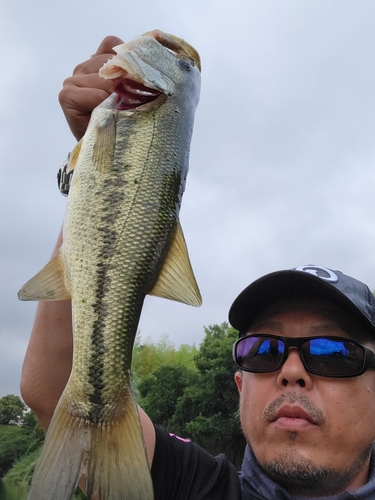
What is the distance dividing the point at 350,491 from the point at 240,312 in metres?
1.09

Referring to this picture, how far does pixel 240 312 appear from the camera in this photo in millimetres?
2975

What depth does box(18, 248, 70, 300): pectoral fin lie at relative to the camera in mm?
2043

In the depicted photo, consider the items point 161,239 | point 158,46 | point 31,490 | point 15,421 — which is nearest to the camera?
point 31,490

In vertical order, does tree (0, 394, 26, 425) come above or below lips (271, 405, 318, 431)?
below

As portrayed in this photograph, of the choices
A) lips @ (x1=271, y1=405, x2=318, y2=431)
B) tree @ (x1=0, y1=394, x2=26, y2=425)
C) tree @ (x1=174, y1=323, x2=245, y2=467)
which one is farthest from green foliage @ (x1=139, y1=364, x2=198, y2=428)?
lips @ (x1=271, y1=405, x2=318, y2=431)

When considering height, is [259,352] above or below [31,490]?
above

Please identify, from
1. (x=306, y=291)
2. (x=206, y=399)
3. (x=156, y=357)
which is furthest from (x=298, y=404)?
(x=156, y=357)

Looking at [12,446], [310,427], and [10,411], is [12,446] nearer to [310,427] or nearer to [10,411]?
[10,411]

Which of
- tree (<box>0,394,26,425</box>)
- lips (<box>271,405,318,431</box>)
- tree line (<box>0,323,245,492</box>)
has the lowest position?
tree (<box>0,394,26,425</box>)

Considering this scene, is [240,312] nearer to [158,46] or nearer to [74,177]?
[74,177]

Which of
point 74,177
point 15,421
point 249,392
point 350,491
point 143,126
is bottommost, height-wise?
point 15,421

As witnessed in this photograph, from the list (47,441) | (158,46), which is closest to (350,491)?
(47,441)

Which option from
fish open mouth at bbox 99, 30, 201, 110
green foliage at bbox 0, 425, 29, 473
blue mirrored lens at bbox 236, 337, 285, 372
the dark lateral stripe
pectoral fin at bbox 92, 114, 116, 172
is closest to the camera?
the dark lateral stripe

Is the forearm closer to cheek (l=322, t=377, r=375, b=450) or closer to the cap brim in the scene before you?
the cap brim
